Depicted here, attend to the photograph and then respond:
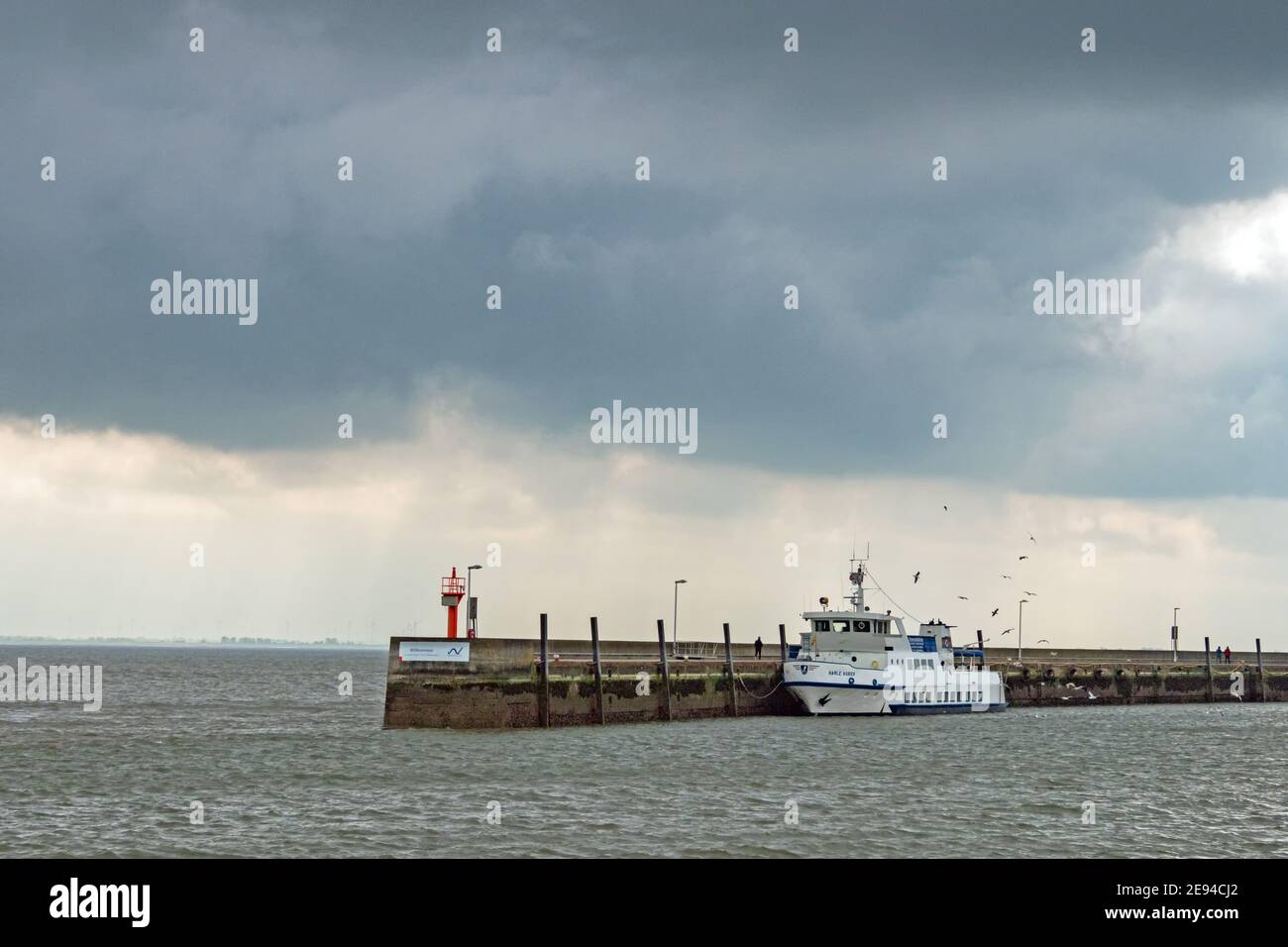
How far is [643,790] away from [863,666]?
121 feet

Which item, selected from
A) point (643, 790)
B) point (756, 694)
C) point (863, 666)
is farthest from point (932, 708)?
point (643, 790)

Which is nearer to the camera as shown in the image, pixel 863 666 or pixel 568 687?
pixel 568 687

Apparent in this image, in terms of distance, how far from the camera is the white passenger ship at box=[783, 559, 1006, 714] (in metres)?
71.3

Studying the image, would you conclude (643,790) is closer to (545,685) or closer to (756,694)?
(545,685)

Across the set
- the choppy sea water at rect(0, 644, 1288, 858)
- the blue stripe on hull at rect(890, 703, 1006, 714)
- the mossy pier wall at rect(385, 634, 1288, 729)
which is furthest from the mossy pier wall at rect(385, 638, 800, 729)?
the blue stripe on hull at rect(890, 703, 1006, 714)

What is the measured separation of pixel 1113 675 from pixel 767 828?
8226cm

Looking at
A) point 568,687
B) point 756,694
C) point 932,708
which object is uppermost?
point 568,687

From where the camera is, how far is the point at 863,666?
72.7 meters

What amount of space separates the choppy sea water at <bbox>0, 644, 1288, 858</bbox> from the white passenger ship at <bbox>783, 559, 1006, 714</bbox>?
3547 millimetres

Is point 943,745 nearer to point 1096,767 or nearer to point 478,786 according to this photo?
point 1096,767

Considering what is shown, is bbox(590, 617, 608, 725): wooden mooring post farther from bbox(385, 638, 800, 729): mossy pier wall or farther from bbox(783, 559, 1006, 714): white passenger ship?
bbox(783, 559, 1006, 714): white passenger ship

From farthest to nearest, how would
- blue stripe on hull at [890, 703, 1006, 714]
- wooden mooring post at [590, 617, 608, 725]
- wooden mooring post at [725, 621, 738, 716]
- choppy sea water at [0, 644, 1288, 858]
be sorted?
blue stripe on hull at [890, 703, 1006, 714] < wooden mooring post at [725, 621, 738, 716] < wooden mooring post at [590, 617, 608, 725] < choppy sea water at [0, 644, 1288, 858]

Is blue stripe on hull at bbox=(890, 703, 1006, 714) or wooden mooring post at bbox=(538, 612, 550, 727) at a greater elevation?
wooden mooring post at bbox=(538, 612, 550, 727)
